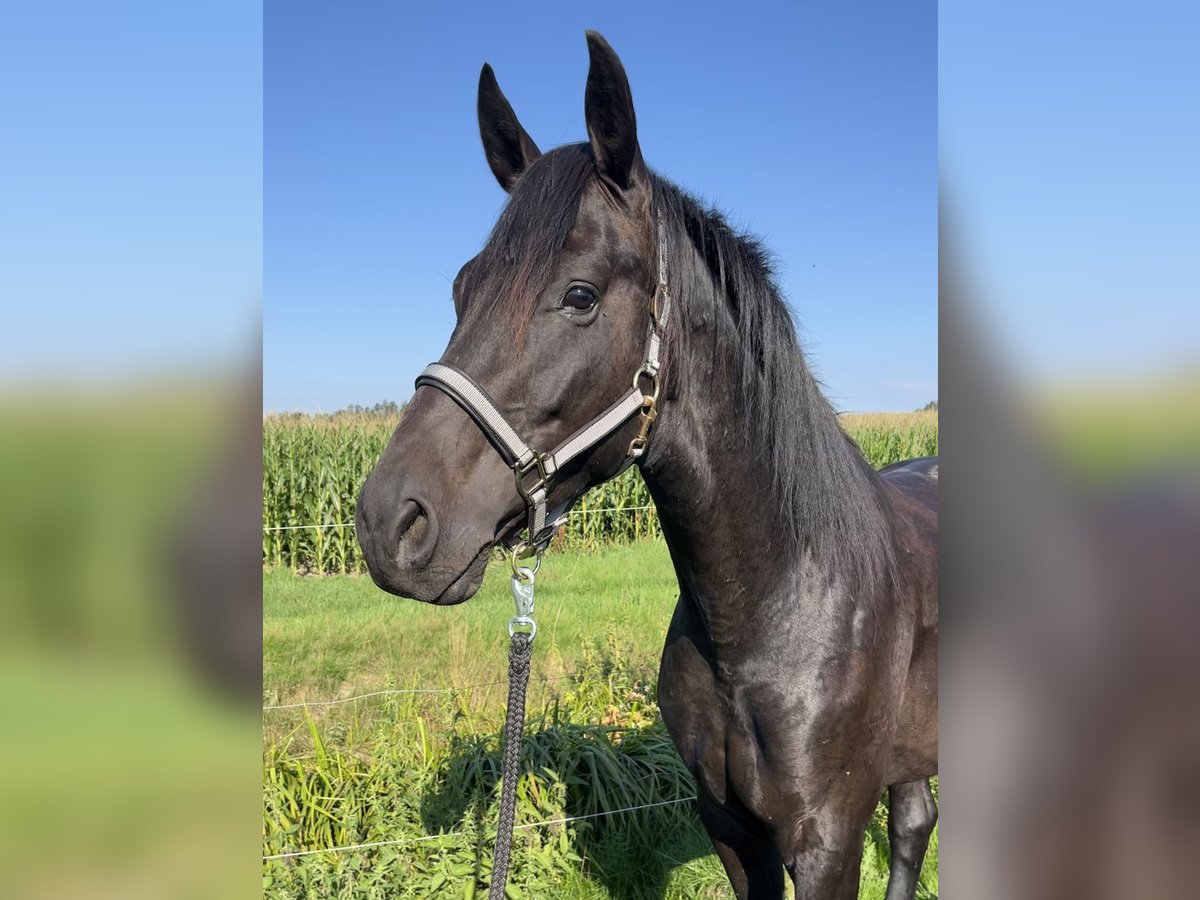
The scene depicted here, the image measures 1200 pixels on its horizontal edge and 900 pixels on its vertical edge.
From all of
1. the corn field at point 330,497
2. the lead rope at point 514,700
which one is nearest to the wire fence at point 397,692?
the lead rope at point 514,700

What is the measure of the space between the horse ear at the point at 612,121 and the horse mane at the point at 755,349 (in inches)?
2.1

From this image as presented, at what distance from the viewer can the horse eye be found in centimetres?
181

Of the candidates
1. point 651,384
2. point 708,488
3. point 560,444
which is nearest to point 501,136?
point 651,384

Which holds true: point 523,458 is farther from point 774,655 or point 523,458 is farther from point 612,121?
point 774,655

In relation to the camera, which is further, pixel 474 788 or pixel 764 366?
pixel 474 788

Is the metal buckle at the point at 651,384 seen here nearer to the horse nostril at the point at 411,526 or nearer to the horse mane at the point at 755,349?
the horse mane at the point at 755,349

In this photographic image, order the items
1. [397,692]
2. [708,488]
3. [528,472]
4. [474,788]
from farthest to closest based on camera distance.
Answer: [397,692] < [474,788] < [708,488] < [528,472]

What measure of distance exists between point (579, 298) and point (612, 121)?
46 centimetres

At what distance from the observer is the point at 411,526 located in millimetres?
1657

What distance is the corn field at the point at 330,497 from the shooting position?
1091cm

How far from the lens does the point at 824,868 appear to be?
212cm

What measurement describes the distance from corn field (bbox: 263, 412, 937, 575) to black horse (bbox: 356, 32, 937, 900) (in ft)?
24.2

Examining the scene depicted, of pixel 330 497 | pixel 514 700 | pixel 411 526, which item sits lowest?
pixel 514 700

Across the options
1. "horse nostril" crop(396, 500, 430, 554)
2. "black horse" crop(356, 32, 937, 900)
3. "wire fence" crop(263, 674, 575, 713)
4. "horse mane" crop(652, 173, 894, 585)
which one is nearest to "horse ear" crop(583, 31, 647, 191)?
"black horse" crop(356, 32, 937, 900)
